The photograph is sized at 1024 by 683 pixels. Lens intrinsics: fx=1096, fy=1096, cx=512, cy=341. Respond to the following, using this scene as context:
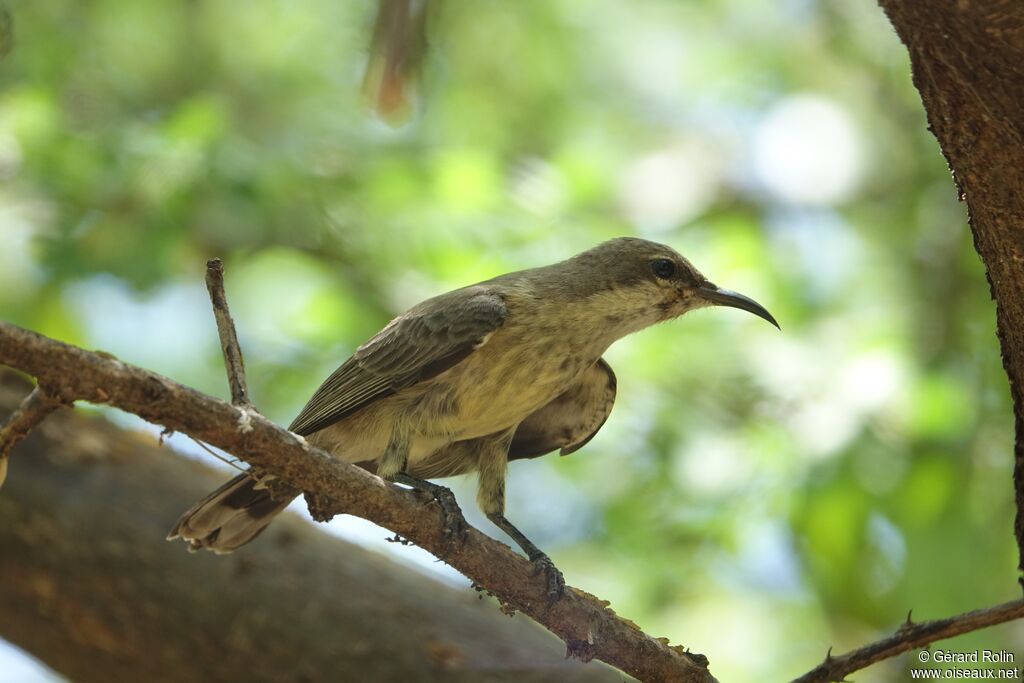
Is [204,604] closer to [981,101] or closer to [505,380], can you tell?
[505,380]

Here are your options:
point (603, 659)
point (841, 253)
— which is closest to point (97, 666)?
point (603, 659)

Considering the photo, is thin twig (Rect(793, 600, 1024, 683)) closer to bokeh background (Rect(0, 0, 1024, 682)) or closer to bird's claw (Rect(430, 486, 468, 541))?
bird's claw (Rect(430, 486, 468, 541))

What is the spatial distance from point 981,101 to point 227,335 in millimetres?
2105

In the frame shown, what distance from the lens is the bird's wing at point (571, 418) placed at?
5.21 m

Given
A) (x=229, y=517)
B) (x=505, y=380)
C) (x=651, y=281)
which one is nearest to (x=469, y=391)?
(x=505, y=380)

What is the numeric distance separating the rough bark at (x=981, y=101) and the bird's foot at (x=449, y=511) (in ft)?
6.03

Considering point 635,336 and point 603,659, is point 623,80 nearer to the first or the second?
point 635,336

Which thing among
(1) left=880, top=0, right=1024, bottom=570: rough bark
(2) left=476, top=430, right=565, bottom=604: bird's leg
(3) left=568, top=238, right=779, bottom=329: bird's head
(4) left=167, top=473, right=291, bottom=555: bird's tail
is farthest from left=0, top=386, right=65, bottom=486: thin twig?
(3) left=568, top=238, right=779, bottom=329: bird's head

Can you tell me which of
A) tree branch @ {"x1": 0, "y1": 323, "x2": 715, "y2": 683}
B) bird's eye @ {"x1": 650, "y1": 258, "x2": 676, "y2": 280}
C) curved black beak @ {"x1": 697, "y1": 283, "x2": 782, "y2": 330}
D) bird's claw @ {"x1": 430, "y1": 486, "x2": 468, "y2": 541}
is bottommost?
tree branch @ {"x1": 0, "y1": 323, "x2": 715, "y2": 683}

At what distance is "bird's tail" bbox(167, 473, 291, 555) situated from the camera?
4516 mm

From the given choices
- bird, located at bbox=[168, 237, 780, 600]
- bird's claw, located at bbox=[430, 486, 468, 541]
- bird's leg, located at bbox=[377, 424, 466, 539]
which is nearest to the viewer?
bird's claw, located at bbox=[430, 486, 468, 541]

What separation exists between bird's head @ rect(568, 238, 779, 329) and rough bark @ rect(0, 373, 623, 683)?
164 cm

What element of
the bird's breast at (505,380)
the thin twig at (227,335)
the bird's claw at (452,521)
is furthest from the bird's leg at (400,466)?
the thin twig at (227,335)

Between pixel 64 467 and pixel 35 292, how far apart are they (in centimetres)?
141
